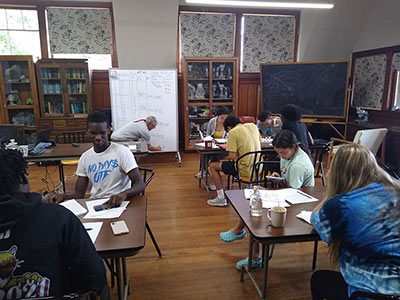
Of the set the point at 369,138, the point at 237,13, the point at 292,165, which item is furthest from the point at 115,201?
the point at 237,13

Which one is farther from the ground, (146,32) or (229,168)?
(146,32)

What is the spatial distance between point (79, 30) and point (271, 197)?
216 inches

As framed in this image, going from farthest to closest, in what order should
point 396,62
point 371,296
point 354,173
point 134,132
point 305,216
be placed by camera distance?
1. point 396,62
2. point 134,132
3. point 305,216
4. point 354,173
5. point 371,296

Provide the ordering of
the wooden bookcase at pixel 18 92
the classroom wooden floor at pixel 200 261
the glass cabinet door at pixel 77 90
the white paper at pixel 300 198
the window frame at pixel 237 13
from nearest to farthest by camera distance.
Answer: the white paper at pixel 300 198, the classroom wooden floor at pixel 200 261, the wooden bookcase at pixel 18 92, the glass cabinet door at pixel 77 90, the window frame at pixel 237 13

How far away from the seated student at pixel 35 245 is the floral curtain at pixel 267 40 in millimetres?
6025

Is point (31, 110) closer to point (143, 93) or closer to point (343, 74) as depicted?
point (143, 93)

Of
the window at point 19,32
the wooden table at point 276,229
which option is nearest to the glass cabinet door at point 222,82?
the window at point 19,32

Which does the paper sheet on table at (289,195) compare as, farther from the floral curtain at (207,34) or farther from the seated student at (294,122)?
the floral curtain at (207,34)

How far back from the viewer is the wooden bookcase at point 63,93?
5.57 metres

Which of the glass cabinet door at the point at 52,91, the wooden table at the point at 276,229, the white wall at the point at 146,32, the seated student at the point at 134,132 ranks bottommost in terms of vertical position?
the wooden table at the point at 276,229

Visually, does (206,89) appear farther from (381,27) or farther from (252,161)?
(381,27)

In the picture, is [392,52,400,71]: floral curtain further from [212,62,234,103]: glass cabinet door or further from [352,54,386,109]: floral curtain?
[212,62,234,103]: glass cabinet door

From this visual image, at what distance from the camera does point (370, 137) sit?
4.31 metres

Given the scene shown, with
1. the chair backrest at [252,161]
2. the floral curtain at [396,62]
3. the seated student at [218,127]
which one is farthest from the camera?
the floral curtain at [396,62]
